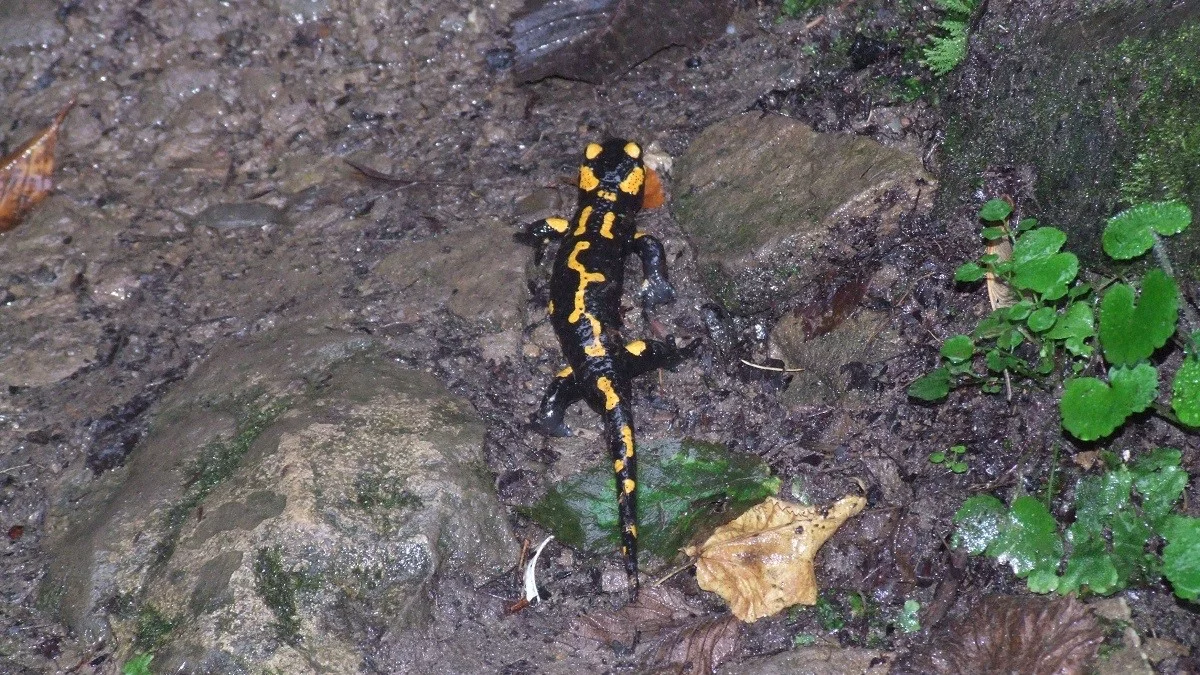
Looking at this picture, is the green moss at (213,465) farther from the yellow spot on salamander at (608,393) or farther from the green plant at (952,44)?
the green plant at (952,44)

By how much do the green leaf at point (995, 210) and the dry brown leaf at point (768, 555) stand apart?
3.25ft

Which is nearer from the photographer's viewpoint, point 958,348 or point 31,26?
point 958,348

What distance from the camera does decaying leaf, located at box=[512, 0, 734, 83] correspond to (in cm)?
451

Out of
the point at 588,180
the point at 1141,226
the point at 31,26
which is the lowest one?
the point at 588,180

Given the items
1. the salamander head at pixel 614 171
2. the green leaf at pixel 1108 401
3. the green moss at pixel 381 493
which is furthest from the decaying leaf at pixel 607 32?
the green leaf at pixel 1108 401

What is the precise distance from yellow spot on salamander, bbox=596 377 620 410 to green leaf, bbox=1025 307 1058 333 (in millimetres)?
1426

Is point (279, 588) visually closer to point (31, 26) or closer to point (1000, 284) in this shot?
point (1000, 284)

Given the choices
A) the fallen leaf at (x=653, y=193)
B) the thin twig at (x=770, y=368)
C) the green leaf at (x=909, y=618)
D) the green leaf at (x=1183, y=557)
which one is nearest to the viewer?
the green leaf at (x=1183, y=557)

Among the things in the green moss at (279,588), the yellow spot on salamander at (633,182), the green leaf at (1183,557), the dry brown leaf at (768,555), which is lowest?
the dry brown leaf at (768,555)

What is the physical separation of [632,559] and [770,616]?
19.3 inches

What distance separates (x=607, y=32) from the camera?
453 centimetres

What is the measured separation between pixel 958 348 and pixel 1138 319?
557 millimetres

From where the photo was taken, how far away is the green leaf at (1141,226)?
2584mm

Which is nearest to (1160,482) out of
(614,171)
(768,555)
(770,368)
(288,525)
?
(768,555)
